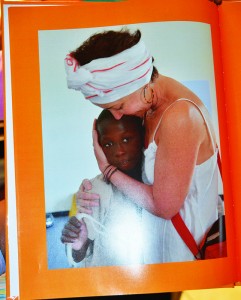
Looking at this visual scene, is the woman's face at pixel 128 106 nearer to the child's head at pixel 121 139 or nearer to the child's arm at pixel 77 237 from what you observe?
the child's head at pixel 121 139

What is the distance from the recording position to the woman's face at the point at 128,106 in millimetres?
420

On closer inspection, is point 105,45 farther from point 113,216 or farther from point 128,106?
point 113,216

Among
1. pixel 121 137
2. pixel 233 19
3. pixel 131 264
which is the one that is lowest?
pixel 131 264

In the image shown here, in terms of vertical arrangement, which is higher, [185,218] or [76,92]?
[76,92]

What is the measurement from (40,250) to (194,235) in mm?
144

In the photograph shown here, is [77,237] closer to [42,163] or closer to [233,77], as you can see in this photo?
[42,163]

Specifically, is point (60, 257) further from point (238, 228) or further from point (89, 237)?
point (238, 228)

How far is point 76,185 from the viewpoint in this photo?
16.3 inches

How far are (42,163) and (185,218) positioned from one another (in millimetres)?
145

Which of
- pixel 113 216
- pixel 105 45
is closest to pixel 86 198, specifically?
pixel 113 216

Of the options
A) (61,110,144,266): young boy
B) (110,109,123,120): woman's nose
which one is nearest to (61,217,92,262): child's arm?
(61,110,144,266): young boy

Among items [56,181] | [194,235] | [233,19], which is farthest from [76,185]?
[233,19]

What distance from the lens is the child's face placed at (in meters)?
0.41

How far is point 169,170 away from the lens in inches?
16.3
